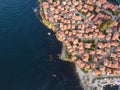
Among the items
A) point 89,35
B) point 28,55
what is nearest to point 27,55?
point 28,55

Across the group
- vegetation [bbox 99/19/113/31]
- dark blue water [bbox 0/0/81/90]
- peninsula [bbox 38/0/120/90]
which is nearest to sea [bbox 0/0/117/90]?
dark blue water [bbox 0/0/81/90]

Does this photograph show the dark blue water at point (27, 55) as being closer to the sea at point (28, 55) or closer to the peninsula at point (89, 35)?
the sea at point (28, 55)

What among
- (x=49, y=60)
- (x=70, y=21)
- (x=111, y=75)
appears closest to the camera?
(x=111, y=75)

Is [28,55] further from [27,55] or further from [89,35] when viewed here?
[89,35]

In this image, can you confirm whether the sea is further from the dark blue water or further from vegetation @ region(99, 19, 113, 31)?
vegetation @ region(99, 19, 113, 31)

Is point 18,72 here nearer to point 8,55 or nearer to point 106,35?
point 8,55

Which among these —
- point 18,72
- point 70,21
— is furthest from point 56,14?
point 18,72

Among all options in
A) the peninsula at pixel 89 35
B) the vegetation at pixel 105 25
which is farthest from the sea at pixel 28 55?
the vegetation at pixel 105 25
